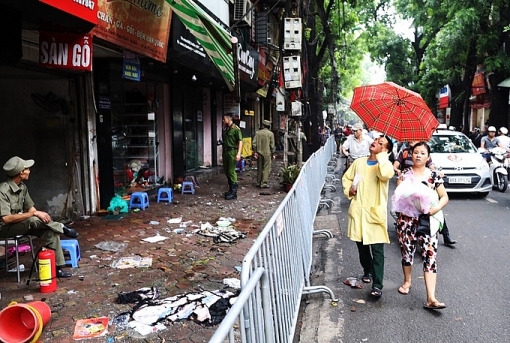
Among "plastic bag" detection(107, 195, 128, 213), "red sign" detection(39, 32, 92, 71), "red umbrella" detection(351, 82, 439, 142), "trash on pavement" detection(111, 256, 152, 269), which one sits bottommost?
"trash on pavement" detection(111, 256, 152, 269)

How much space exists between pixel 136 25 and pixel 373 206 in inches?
201

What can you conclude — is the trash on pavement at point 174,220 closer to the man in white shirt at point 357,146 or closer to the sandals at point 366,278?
the man in white shirt at point 357,146

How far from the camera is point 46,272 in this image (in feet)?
16.2

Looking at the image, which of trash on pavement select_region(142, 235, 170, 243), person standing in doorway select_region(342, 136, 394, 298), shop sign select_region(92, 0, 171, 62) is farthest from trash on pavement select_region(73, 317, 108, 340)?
shop sign select_region(92, 0, 171, 62)

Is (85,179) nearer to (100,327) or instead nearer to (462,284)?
(100,327)

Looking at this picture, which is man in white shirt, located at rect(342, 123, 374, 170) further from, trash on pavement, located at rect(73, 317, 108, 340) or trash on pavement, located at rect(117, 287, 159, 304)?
trash on pavement, located at rect(73, 317, 108, 340)

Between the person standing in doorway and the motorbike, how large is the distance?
8.68 meters

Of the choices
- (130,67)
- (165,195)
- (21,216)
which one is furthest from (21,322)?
(165,195)

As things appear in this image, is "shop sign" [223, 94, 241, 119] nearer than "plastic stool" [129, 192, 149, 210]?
No

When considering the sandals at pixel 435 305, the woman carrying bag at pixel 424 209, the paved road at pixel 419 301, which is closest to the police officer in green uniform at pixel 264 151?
the paved road at pixel 419 301

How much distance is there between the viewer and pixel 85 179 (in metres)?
8.88

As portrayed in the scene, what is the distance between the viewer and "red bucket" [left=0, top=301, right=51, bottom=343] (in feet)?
12.7

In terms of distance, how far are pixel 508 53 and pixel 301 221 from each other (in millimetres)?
15956

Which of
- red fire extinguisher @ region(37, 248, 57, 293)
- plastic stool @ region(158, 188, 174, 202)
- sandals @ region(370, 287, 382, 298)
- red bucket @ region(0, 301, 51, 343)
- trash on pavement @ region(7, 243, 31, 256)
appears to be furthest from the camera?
plastic stool @ region(158, 188, 174, 202)
